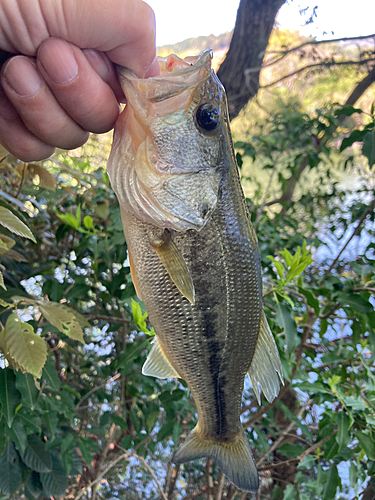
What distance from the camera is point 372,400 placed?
99cm

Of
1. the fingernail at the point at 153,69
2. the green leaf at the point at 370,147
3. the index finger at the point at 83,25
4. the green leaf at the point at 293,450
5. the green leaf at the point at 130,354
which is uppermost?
the green leaf at the point at 370,147

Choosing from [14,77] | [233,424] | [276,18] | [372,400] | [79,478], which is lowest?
[79,478]

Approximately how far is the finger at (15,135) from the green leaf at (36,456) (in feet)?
3.17

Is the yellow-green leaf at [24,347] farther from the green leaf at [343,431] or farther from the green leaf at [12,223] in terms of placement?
the green leaf at [343,431]

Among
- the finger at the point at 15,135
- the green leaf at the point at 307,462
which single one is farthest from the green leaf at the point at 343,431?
the finger at the point at 15,135

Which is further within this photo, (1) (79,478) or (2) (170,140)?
(1) (79,478)

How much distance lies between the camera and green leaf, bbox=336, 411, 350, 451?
94 centimetres

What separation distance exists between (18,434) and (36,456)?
256 millimetres

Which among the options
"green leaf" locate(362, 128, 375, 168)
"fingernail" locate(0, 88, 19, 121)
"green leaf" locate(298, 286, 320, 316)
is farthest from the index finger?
"green leaf" locate(362, 128, 375, 168)

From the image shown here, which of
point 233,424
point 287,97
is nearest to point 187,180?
point 233,424

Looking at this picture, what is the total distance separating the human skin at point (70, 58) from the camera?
0.51m

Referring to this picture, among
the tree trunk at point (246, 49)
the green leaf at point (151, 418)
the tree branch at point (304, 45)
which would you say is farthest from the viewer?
the tree trunk at point (246, 49)

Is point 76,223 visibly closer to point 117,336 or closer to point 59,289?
point 59,289

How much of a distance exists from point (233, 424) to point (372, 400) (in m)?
0.47
